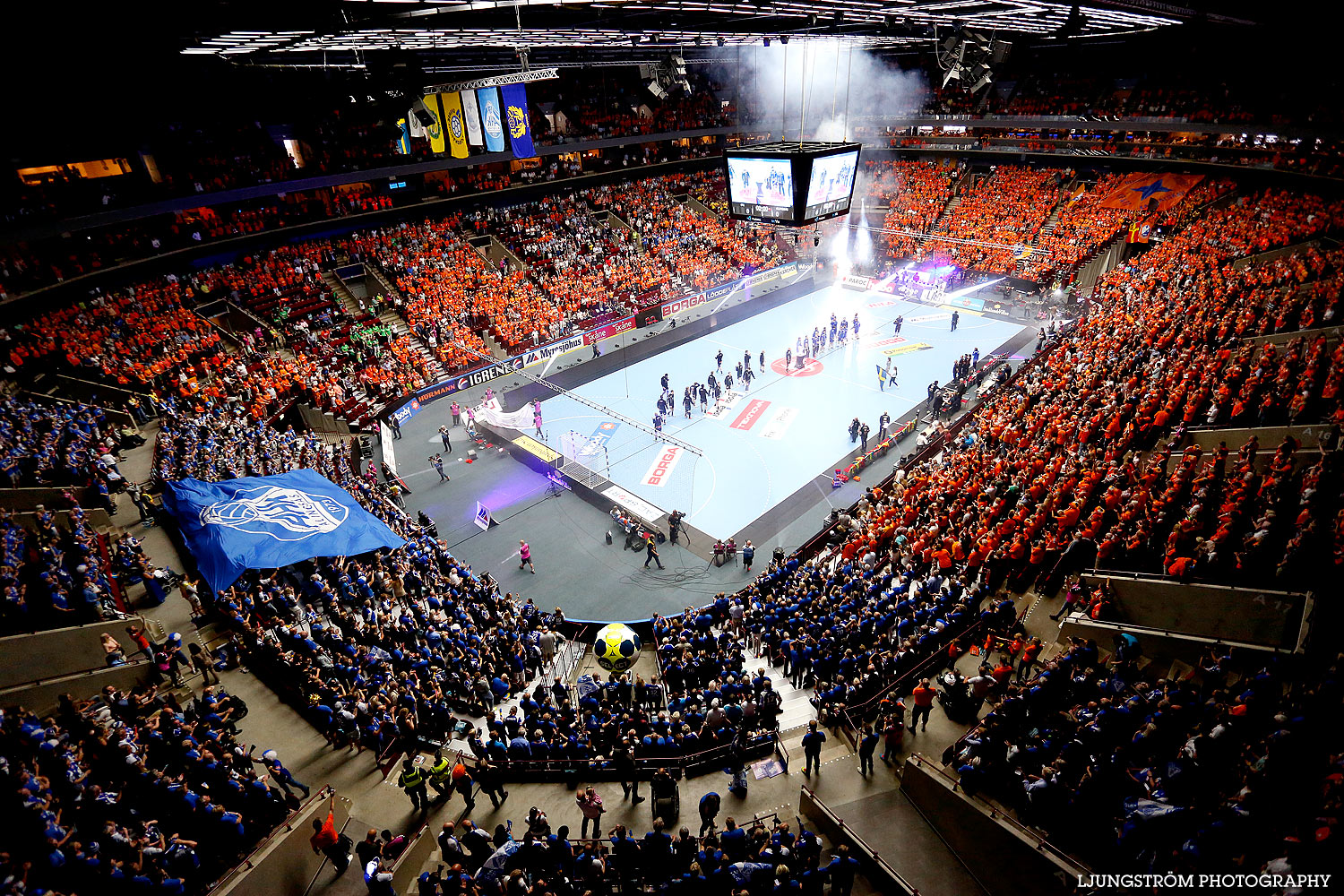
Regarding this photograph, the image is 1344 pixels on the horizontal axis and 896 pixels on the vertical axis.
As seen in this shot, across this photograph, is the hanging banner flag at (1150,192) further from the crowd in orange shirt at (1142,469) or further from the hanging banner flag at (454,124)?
the hanging banner flag at (454,124)

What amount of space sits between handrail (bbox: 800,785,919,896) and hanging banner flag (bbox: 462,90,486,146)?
29.5m

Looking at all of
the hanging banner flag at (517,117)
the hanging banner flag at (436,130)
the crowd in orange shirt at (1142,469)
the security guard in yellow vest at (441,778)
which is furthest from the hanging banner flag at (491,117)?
the security guard in yellow vest at (441,778)

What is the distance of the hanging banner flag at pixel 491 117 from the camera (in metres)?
28.7

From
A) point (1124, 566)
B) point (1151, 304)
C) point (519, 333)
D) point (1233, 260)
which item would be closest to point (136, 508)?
point (519, 333)

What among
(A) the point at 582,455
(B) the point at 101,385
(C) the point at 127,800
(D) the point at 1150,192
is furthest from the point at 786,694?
(D) the point at 1150,192

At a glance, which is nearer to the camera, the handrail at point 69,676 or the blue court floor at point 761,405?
the handrail at point 69,676

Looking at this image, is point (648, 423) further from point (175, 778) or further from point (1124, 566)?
point (175, 778)

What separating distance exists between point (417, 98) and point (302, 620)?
1347 centimetres

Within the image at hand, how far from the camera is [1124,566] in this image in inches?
444

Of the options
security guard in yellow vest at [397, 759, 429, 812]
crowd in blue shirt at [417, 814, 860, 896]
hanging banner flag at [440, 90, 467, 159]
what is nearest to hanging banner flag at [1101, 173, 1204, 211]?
hanging banner flag at [440, 90, 467, 159]

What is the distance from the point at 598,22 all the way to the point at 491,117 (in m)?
14.4

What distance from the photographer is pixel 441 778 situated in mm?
9297

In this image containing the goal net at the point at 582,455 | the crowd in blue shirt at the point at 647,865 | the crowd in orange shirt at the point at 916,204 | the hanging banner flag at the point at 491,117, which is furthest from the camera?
the crowd in orange shirt at the point at 916,204

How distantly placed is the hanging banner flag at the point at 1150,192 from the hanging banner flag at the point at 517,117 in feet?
115
